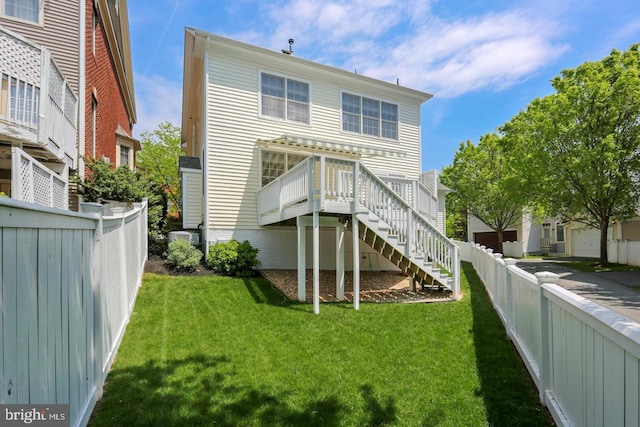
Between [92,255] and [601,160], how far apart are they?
723 inches

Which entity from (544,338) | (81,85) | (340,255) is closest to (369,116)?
(340,255)

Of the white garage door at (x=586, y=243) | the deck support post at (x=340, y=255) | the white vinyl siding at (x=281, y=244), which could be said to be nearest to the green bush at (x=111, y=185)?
the white vinyl siding at (x=281, y=244)

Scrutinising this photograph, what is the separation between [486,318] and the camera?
6.34m

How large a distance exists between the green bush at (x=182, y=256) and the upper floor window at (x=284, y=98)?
4.94m

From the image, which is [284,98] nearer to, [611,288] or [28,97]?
[28,97]

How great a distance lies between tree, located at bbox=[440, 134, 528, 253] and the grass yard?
69.3ft

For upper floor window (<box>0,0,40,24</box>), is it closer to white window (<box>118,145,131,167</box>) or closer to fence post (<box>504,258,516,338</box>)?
white window (<box>118,145,131,167</box>)

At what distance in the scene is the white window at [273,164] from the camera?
38.3 feet

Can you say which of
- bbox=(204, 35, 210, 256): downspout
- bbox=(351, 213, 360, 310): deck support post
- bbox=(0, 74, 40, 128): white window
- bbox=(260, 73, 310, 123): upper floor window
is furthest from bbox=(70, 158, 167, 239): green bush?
bbox=(351, 213, 360, 310): deck support post

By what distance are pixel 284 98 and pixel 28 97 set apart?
7058mm

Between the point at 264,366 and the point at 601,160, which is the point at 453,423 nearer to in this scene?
the point at 264,366

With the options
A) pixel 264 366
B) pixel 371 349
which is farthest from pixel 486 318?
pixel 264 366

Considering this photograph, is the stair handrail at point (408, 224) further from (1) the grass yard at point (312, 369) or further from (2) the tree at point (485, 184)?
(2) the tree at point (485, 184)

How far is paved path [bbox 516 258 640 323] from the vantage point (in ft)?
26.0
